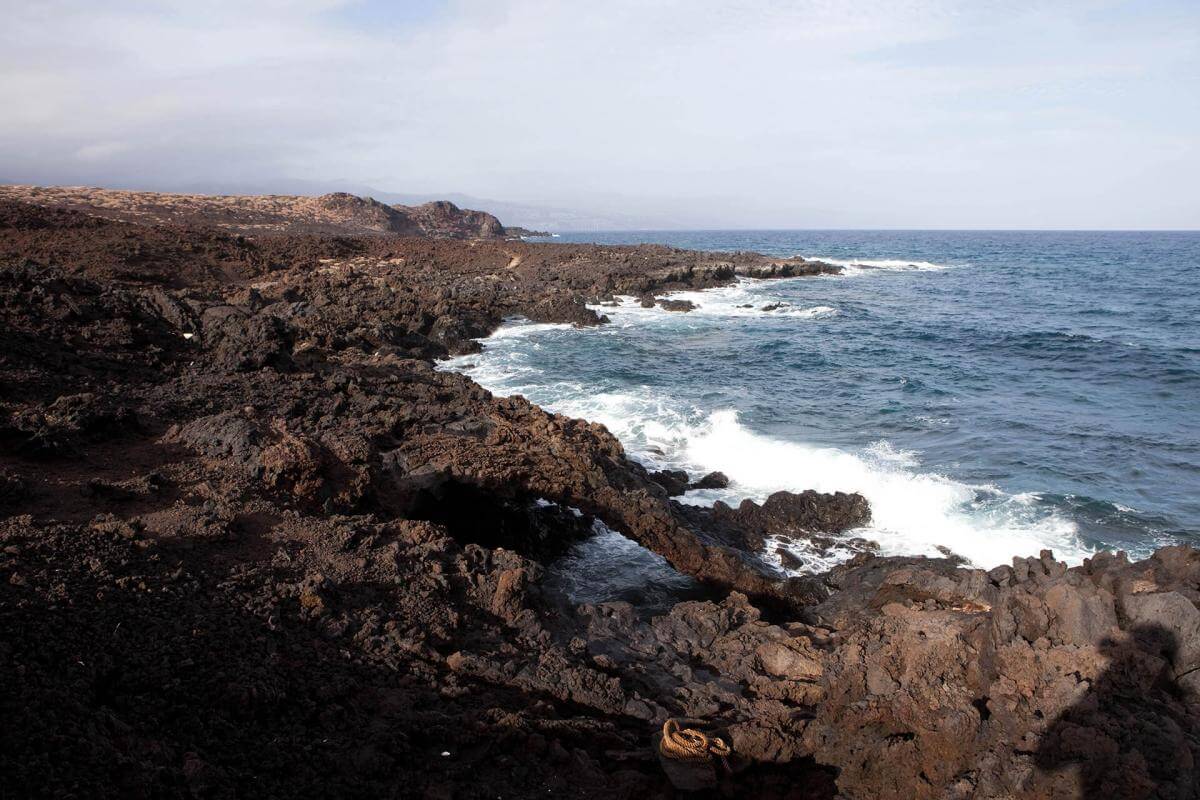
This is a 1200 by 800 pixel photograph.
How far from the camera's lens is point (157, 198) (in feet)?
180

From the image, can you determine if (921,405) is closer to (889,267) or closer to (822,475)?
(822,475)

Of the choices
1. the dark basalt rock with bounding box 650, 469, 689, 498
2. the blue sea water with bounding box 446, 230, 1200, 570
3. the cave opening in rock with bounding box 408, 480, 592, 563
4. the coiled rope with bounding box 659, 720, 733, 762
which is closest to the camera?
the coiled rope with bounding box 659, 720, 733, 762

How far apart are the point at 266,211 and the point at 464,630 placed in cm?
6376

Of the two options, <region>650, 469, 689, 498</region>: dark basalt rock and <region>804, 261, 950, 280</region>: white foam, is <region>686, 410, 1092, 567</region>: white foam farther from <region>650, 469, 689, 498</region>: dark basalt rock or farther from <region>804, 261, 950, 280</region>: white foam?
<region>804, 261, 950, 280</region>: white foam

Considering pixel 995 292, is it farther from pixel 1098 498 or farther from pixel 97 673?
pixel 97 673

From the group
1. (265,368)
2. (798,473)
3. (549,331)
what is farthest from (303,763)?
(549,331)

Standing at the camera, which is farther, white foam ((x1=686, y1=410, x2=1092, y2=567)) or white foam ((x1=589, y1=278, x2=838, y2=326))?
white foam ((x1=589, y1=278, x2=838, y2=326))

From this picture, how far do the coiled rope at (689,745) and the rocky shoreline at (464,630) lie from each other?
9cm

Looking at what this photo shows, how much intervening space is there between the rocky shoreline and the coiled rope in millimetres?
93

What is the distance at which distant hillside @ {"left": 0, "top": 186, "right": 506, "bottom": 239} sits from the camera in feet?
155

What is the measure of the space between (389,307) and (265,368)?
13936 millimetres

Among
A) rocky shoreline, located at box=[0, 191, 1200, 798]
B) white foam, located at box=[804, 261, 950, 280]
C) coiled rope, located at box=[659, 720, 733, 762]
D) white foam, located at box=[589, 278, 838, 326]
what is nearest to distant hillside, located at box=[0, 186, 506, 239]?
white foam, located at box=[589, 278, 838, 326]

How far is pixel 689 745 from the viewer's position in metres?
5.28

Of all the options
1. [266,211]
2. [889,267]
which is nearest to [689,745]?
[266,211]
